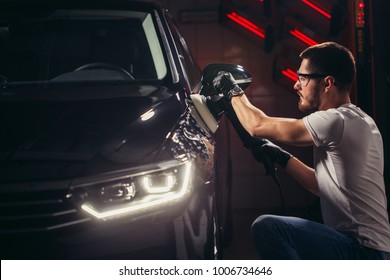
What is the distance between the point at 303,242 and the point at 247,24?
9.05ft

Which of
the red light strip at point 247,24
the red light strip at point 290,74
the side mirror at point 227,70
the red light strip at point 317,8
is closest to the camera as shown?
the side mirror at point 227,70

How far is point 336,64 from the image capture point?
2160 millimetres

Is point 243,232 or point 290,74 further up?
point 290,74

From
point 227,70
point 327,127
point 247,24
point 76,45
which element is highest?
point 247,24

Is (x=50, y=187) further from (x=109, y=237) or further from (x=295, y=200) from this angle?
(x=295, y=200)

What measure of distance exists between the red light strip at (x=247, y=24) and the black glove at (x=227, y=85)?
225 cm

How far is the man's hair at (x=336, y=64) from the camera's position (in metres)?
2.16

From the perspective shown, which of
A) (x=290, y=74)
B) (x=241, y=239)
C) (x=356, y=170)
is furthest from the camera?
(x=290, y=74)

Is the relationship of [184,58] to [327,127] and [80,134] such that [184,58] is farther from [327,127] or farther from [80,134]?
[80,134]

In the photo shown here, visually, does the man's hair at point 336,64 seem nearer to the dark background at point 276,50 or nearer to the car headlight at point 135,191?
the car headlight at point 135,191

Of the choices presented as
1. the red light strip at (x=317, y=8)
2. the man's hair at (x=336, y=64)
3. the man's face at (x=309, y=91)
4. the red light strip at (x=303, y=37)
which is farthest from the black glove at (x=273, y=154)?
the red light strip at (x=303, y=37)

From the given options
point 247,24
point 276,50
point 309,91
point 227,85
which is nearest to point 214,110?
point 227,85

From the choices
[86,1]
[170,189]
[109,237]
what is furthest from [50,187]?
[86,1]

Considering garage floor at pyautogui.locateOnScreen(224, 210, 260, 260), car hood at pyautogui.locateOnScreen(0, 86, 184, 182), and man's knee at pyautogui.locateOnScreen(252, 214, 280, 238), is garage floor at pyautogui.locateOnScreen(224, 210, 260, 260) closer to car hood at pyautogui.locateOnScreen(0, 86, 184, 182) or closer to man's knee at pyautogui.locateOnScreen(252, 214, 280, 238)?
man's knee at pyautogui.locateOnScreen(252, 214, 280, 238)
